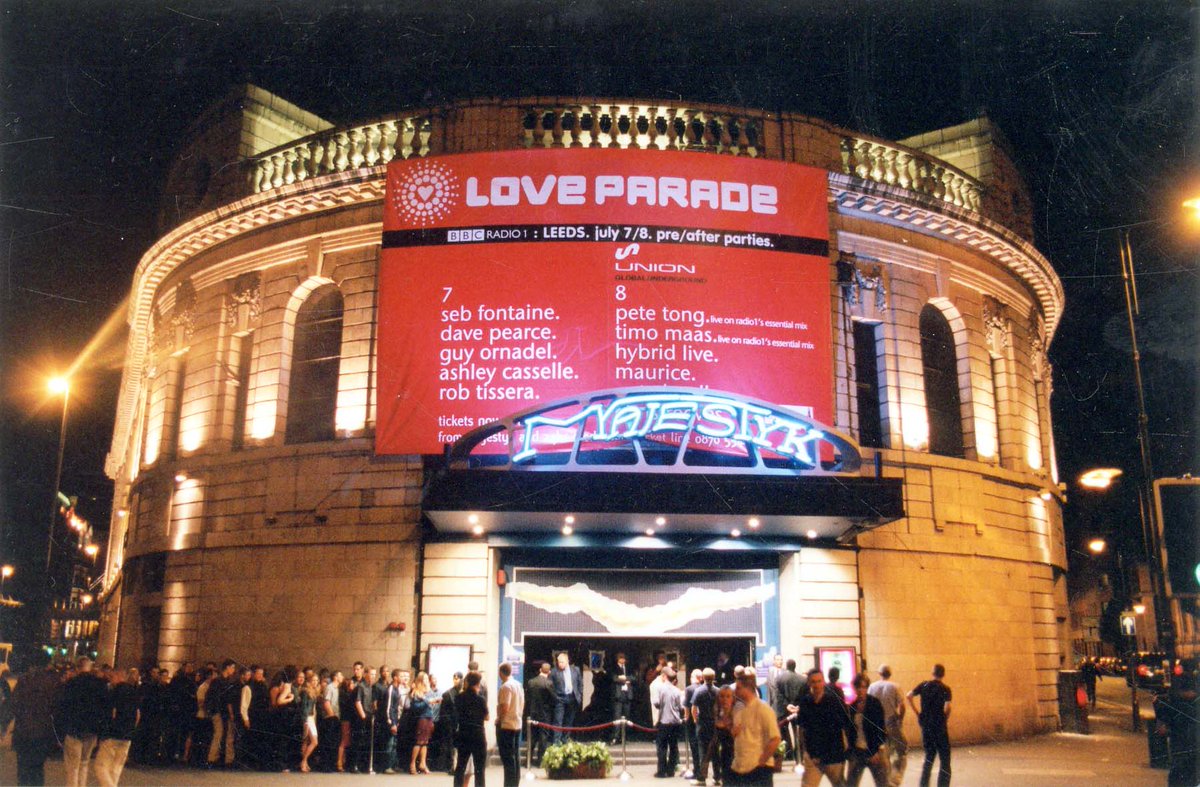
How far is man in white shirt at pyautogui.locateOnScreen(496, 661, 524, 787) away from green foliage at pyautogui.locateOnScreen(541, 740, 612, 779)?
86.5 inches

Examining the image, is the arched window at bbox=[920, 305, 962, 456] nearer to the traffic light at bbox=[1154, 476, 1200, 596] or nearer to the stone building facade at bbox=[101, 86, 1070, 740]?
the stone building facade at bbox=[101, 86, 1070, 740]

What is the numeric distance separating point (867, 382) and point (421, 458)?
10509 millimetres

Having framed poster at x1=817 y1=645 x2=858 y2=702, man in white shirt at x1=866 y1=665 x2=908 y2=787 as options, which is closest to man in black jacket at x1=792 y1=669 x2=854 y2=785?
man in white shirt at x1=866 y1=665 x2=908 y2=787

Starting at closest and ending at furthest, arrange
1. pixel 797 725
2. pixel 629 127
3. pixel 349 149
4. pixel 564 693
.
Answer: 1. pixel 797 725
2. pixel 564 693
3. pixel 629 127
4. pixel 349 149

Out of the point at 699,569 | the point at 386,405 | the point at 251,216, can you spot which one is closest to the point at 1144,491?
the point at 699,569

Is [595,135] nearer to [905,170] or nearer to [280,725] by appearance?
[905,170]

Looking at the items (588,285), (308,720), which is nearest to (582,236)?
(588,285)

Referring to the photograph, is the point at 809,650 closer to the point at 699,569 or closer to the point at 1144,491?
the point at 699,569

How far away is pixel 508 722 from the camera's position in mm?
13477

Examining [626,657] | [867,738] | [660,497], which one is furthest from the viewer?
[626,657]

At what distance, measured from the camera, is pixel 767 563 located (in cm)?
2031

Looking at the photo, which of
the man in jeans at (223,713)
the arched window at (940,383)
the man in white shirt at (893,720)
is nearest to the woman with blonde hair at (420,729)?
the man in jeans at (223,713)

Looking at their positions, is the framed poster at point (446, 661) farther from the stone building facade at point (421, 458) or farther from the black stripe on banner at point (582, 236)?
the black stripe on banner at point (582, 236)

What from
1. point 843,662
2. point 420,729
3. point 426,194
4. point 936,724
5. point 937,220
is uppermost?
point 937,220
